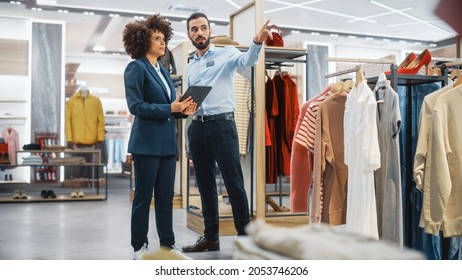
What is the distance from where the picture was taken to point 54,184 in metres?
8.80

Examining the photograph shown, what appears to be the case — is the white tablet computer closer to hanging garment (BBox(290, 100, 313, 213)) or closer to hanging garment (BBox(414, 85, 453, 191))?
hanging garment (BBox(290, 100, 313, 213))

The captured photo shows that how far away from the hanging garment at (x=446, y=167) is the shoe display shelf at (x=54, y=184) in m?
5.08

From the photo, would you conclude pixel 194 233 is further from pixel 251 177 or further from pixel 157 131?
pixel 157 131

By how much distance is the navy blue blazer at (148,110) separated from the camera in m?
2.80

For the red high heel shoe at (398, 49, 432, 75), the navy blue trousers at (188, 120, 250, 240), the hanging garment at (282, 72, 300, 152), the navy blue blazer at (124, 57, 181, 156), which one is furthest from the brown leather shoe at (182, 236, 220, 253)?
the red high heel shoe at (398, 49, 432, 75)

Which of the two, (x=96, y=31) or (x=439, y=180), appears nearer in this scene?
(x=439, y=180)

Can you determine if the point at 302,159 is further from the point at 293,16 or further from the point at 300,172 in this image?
the point at 293,16

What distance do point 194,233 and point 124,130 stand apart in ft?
27.2

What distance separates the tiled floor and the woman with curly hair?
50 cm

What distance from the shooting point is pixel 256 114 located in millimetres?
3895

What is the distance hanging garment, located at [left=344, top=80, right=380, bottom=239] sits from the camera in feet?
8.08

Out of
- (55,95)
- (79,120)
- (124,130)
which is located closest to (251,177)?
(79,120)

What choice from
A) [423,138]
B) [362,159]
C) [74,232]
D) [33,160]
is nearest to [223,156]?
[362,159]

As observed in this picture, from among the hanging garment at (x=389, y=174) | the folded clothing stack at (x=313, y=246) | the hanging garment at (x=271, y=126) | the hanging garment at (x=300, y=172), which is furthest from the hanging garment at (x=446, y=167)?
the hanging garment at (x=271, y=126)
